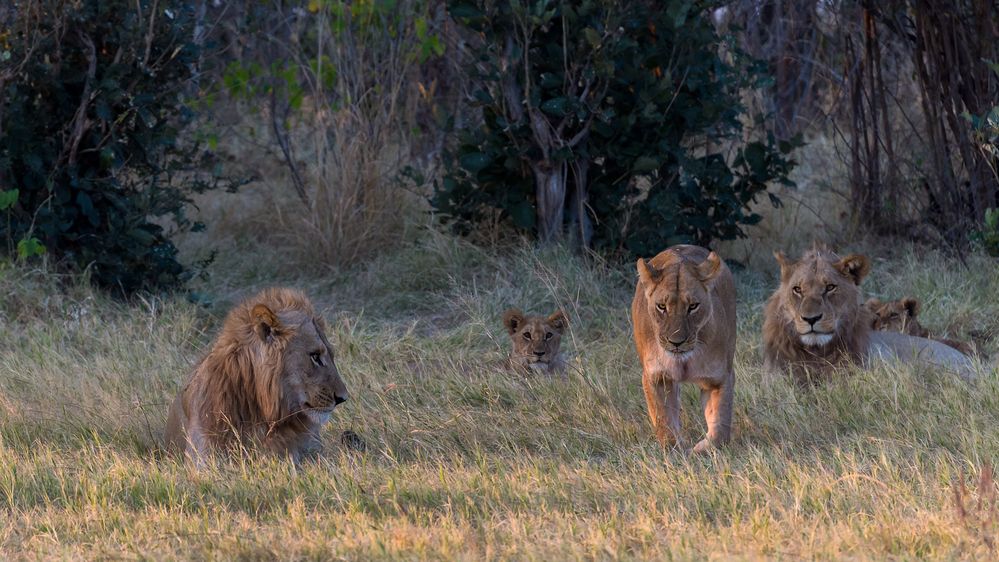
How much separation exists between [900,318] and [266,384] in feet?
11.8

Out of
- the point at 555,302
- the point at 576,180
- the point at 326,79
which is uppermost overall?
the point at 326,79

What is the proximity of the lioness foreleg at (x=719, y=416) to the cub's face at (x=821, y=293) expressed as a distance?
887 mm

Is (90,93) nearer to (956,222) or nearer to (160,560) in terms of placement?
(160,560)

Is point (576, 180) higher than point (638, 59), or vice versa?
Result: point (638, 59)

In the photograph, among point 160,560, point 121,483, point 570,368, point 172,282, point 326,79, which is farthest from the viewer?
point 326,79

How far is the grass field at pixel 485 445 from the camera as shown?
3.85 meters

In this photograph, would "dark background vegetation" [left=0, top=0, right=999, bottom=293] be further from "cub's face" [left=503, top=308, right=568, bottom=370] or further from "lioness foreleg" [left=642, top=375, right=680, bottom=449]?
"lioness foreleg" [left=642, top=375, right=680, bottom=449]

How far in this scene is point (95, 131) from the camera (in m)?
7.78

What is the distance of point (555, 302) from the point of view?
7820mm

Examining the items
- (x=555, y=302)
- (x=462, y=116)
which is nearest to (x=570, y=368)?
(x=555, y=302)

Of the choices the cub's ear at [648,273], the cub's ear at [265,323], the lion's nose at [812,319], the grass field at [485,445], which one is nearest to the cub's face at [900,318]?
the grass field at [485,445]

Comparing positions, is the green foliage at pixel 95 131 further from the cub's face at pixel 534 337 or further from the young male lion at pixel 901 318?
the young male lion at pixel 901 318

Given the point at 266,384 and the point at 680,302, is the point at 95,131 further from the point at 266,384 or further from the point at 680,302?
the point at 680,302

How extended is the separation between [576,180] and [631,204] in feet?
1.28
